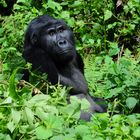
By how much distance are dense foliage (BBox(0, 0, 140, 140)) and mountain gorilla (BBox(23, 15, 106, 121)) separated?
17 cm

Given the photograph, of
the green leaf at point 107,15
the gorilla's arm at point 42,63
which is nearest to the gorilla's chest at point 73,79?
the gorilla's arm at point 42,63

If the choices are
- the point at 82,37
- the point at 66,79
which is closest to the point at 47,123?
the point at 66,79

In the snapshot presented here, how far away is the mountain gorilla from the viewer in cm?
457

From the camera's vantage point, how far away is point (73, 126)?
9.57 ft

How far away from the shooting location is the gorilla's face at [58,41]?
15.0 ft

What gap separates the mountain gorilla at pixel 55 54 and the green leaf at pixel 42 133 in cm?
185

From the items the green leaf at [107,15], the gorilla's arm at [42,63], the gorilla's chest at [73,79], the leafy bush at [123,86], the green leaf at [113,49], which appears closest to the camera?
the leafy bush at [123,86]

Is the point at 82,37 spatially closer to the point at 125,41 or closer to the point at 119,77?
the point at 125,41

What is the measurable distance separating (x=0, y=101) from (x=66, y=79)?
1705 millimetres

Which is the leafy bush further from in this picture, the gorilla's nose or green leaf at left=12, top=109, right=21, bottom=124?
green leaf at left=12, top=109, right=21, bottom=124

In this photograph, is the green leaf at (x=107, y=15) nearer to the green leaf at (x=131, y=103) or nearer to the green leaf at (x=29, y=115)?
the green leaf at (x=131, y=103)

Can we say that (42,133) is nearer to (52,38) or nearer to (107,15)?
(52,38)

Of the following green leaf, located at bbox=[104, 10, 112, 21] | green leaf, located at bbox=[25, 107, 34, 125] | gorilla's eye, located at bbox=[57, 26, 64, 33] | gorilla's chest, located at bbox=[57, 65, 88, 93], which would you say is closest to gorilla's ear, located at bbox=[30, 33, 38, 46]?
gorilla's eye, located at bbox=[57, 26, 64, 33]

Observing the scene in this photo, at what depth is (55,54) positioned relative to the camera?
A: 4.62 m
